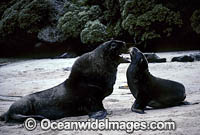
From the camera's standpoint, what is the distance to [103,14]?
20.5m

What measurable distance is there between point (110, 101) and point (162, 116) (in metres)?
1.77

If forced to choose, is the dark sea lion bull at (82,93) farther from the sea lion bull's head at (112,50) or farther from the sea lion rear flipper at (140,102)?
the sea lion rear flipper at (140,102)

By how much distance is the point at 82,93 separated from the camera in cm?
363

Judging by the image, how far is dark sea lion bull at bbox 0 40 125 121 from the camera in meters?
3.61

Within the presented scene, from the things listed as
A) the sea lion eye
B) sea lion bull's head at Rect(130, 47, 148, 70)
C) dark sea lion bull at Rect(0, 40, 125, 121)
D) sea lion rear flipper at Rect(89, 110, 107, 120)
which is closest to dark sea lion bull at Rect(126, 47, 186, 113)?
sea lion bull's head at Rect(130, 47, 148, 70)

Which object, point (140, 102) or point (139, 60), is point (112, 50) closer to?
point (139, 60)

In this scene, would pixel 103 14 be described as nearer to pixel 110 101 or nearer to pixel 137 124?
pixel 110 101

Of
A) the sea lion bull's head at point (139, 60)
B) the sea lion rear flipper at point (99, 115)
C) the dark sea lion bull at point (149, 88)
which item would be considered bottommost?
the sea lion rear flipper at point (99, 115)

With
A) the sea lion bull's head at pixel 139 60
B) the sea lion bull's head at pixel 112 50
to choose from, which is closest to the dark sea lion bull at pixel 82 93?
the sea lion bull's head at pixel 112 50

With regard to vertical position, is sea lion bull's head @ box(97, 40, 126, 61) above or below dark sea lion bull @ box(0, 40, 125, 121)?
above

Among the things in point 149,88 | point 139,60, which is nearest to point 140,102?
point 149,88

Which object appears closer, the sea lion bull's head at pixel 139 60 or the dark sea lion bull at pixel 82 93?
the dark sea lion bull at pixel 82 93

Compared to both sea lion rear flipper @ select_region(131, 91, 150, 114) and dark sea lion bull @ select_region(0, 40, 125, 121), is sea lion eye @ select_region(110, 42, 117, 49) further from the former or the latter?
sea lion rear flipper @ select_region(131, 91, 150, 114)

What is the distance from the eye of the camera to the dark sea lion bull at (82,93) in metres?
3.61
